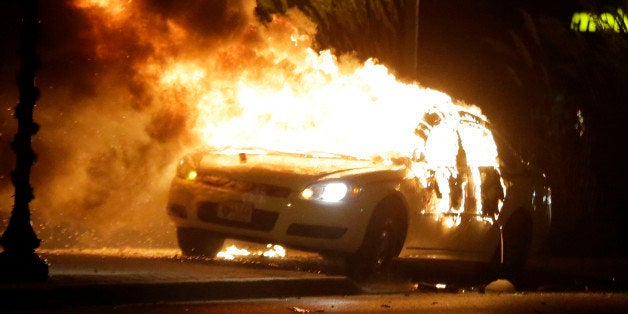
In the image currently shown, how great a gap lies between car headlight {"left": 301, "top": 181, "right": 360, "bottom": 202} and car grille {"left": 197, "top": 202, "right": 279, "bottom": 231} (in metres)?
0.35

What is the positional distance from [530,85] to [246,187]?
10626mm

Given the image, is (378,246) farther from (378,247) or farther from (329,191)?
(329,191)

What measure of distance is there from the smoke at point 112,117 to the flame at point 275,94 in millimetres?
25

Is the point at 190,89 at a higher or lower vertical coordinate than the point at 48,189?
higher

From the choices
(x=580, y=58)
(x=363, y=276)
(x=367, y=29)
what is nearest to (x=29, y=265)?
(x=363, y=276)

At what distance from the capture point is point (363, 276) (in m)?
11.4

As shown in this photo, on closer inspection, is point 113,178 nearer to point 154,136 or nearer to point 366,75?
point 154,136

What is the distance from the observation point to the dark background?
14203mm

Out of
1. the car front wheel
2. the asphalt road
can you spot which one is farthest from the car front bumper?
the asphalt road

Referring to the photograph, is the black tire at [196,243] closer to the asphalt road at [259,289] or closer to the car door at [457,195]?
the asphalt road at [259,289]

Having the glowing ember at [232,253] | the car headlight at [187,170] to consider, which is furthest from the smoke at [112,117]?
the car headlight at [187,170]

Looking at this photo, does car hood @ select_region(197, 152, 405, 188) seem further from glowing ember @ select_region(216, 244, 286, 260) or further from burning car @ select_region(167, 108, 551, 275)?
glowing ember @ select_region(216, 244, 286, 260)

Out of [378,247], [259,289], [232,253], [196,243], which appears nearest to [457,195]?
[378,247]

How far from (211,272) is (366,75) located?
405 cm
